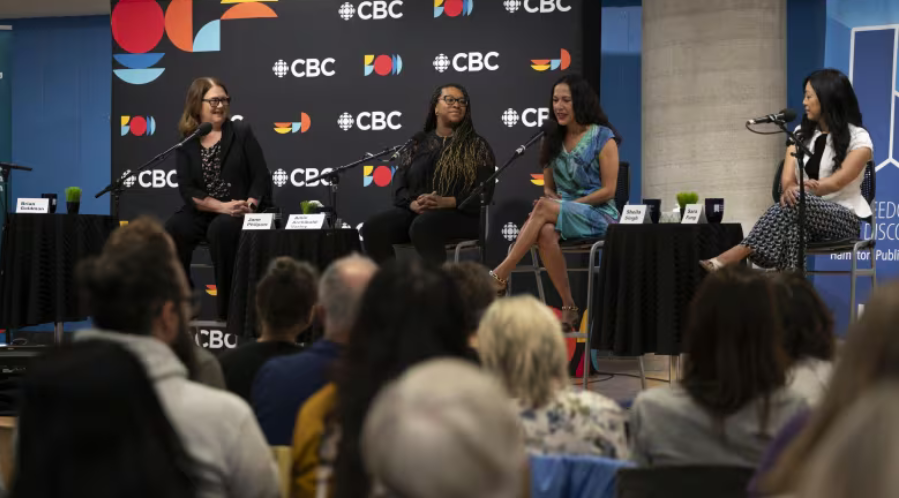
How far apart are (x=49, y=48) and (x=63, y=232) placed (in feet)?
15.7

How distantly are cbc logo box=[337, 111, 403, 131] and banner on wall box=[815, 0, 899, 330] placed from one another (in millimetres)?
3115

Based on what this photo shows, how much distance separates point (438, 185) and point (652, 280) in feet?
5.35

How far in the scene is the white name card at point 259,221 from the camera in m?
5.47

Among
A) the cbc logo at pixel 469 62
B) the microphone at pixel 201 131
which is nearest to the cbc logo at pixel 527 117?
the cbc logo at pixel 469 62

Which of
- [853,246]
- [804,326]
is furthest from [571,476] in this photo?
[853,246]

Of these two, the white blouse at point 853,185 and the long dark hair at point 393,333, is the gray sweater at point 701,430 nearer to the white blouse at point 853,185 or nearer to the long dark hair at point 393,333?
the long dark hair at point 393,333

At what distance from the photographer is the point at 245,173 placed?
616 centimetres

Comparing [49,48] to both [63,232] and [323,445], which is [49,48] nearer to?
[63,232]

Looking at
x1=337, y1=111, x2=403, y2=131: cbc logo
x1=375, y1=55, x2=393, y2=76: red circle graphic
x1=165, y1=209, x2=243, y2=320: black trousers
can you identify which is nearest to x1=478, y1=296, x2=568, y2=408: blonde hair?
x1=165, y1=209, x2=243, y2=320: black trousers

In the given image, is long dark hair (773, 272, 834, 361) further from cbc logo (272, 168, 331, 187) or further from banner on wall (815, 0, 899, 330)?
banner on wall (815, 0, 899, 330)

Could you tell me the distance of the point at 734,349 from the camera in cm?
211

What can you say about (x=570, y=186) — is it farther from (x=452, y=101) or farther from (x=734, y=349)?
(x=734, y=349)

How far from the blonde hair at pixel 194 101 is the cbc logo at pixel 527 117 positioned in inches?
68.6

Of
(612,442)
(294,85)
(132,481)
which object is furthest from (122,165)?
(132,481)
